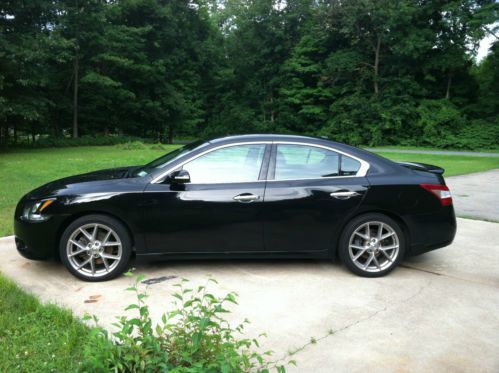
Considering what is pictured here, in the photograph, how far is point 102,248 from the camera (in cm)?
436

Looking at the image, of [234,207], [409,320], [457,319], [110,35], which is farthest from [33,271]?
[110,35]

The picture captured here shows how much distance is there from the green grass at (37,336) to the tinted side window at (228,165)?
5.92 ft

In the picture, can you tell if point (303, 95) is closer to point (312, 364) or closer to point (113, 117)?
point (113, 117)

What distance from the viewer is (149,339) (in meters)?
2.37

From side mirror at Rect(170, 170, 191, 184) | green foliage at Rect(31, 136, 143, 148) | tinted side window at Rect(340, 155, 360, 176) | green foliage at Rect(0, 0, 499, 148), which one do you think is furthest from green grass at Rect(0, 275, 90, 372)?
green foliage at Rect(31, 136, 143, 148)

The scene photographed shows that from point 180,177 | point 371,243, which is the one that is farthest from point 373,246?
point 180,177

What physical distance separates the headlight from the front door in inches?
38.5

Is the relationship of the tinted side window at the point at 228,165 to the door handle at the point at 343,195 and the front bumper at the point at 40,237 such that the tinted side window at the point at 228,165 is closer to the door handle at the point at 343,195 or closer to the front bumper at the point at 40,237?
the door handle at the point at 343,195

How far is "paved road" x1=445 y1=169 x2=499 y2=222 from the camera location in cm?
783

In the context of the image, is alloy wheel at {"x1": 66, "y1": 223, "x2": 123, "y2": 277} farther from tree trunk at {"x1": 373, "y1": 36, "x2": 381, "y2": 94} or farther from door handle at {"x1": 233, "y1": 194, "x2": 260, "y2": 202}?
tree trunk at {"x1": 373, "y1": 36, "x2": 381, "y2": 94}

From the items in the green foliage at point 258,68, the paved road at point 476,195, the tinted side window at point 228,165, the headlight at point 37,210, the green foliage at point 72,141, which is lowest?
the green foliage at point 72,141

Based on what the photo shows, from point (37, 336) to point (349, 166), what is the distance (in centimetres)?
329

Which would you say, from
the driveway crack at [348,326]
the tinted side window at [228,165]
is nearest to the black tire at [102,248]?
the tinted side window at [228,165]

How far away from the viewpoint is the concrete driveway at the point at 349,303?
3.06 m
